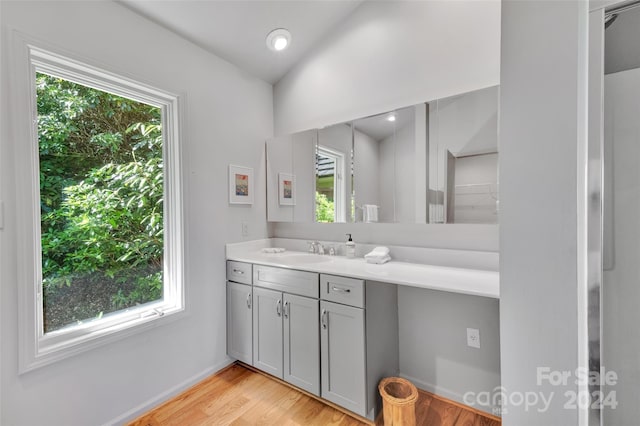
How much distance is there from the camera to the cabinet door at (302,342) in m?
1.71

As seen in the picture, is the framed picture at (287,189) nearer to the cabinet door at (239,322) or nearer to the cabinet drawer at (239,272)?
the cabinet drawer at (239,272)

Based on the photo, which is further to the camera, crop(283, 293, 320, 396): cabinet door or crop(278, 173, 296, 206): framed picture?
crop(278, 173, 296, 206): framed picture

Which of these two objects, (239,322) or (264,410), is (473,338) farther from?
(239,322)

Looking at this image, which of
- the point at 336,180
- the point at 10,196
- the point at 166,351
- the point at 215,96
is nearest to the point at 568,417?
the point at 336,180

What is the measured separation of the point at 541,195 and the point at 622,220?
35 cm

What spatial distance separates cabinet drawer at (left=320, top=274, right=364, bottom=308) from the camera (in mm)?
1541

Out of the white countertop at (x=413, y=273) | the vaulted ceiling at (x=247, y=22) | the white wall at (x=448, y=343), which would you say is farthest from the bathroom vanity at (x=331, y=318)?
the vaulted ceiling at (x=247, y=22)

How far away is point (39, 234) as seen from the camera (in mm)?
1348

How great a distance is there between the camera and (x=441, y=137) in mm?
1716

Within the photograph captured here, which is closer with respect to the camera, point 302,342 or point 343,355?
point 343,355

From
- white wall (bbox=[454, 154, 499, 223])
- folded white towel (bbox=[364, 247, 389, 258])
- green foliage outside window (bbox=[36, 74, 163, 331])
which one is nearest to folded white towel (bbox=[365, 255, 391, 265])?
folded white towel (bbox=[364, 247, 389, 258])

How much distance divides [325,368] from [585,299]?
1.40 metres

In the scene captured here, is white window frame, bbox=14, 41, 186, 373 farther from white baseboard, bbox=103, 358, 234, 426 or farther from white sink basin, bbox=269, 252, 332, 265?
white sink basin, bbox=269, 252, 332, 265

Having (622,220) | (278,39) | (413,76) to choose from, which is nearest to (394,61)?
(413,76)
